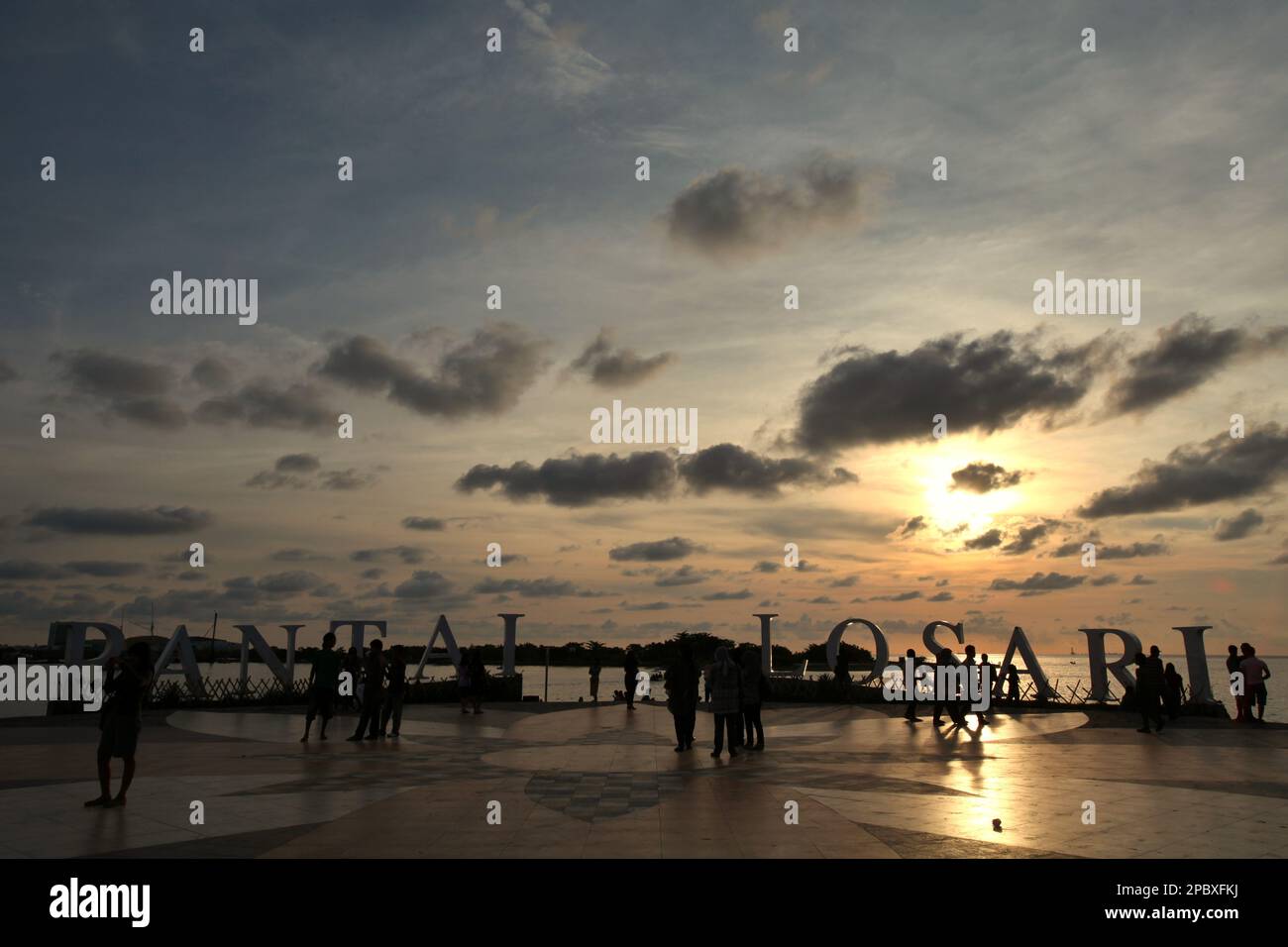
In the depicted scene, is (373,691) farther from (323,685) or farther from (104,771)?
(104,771)

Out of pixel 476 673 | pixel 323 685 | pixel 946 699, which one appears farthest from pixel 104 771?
pixel 946 699

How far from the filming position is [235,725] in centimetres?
2252

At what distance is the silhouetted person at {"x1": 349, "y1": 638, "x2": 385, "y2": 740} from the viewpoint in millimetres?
18875

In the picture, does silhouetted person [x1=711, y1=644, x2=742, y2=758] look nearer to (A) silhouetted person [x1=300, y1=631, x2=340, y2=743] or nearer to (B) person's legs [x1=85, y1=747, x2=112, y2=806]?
(A) silhouetted person [x1=300, y1=631, x2=340, y2=743]

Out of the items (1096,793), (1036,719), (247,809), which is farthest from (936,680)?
(247,809)

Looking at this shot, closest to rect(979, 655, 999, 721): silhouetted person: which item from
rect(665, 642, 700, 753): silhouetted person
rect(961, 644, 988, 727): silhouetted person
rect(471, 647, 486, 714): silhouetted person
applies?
rect(961, 644, 988, 727): silhouetted person

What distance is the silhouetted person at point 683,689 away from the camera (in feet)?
56.2

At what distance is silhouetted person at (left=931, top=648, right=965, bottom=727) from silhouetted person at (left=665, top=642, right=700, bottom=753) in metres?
8.49

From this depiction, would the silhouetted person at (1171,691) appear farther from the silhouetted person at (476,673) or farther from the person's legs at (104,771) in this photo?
the person's legs at (104,771)

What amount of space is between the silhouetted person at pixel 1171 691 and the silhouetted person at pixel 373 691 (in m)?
18.6

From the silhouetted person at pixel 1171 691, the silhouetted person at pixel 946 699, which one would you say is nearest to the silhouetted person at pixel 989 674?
the silhouetted person at pixel 946 699

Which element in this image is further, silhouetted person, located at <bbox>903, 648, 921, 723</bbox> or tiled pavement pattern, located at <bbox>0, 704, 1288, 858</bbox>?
silhouetted person, located at <bbox>903, 648, 921, 723</bbox>
